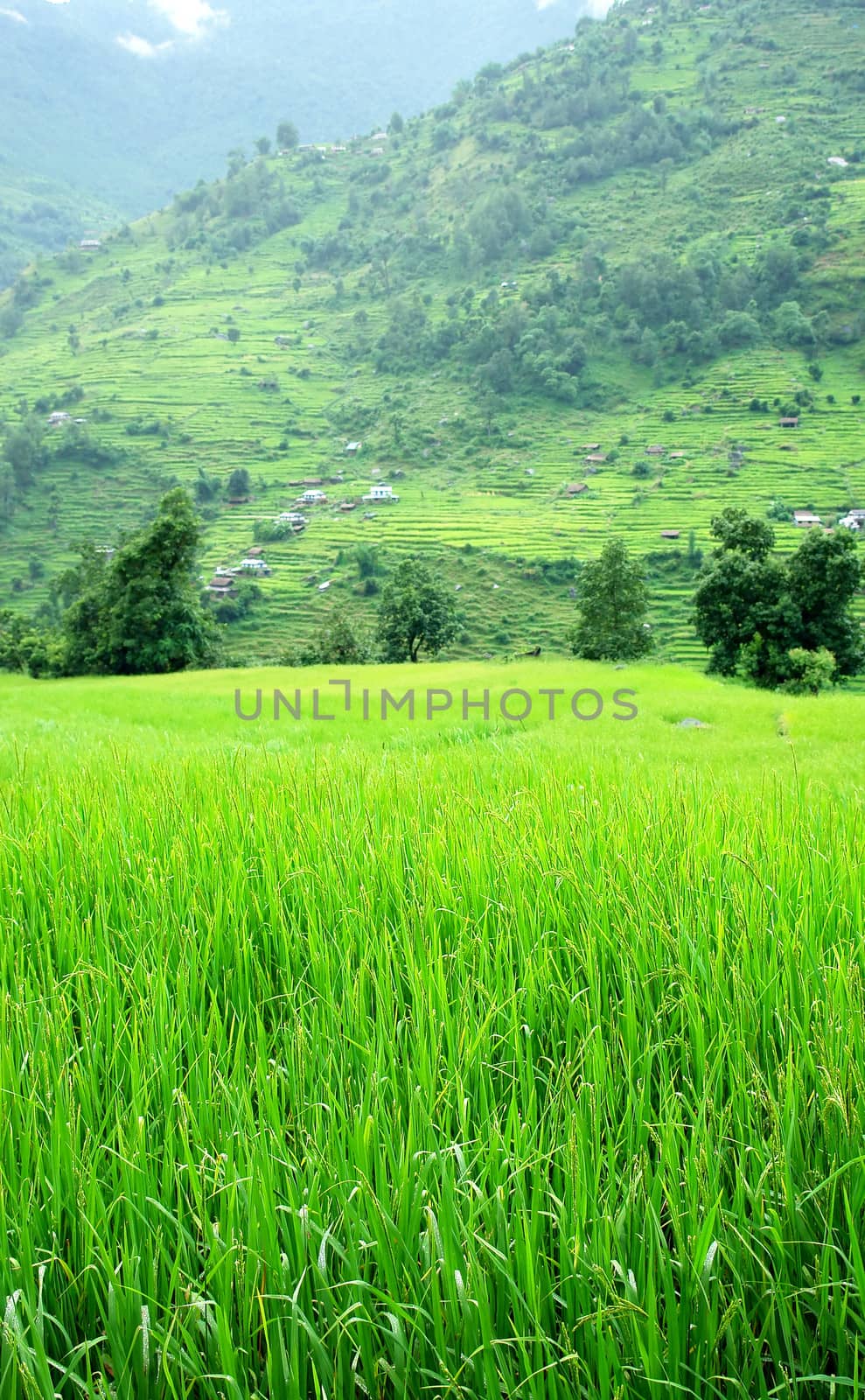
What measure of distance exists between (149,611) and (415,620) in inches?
599

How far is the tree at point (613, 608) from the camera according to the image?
39.7 metres

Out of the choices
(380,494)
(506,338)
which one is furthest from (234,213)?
(380,494)

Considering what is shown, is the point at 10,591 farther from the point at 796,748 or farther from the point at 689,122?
the point at 689,122

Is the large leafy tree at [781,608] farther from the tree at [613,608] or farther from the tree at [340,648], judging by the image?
the tree at [340,648]

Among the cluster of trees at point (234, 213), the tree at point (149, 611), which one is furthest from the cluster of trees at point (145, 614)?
the cluster of trees at point (234, 213)

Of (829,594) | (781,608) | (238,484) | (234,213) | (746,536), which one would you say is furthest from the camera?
(234,213)

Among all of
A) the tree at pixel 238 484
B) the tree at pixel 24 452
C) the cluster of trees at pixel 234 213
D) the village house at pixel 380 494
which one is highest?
the cluster of trees at pixel 234 213

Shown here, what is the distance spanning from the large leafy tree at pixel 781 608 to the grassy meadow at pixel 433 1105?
89.7 ft

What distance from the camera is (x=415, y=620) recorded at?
44.8 metres

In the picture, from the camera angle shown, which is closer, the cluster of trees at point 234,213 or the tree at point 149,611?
the tree at point 149,611

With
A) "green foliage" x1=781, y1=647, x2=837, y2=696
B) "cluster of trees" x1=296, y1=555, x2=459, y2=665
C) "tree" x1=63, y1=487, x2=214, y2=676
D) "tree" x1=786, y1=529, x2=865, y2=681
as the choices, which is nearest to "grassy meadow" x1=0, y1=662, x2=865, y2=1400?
"green foliage" x1=781, y1=647, x2=837, y2=696

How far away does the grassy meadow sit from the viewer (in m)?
1.11

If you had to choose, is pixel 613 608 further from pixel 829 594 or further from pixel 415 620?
pixel 829 594

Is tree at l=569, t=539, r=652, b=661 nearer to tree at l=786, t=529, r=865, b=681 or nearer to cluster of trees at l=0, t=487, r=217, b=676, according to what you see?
tree at l=786, t=529, r=865, b=681
